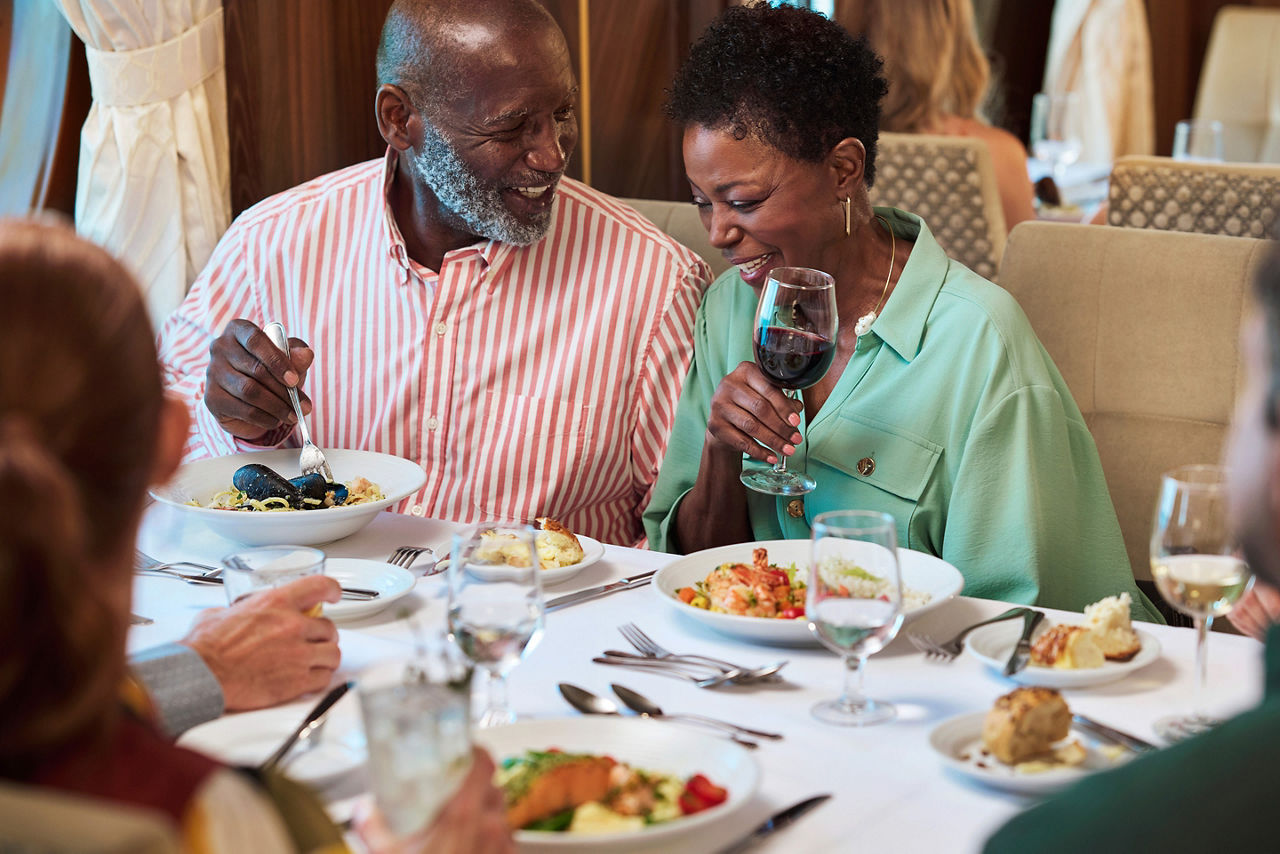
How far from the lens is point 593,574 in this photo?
1.75 meters

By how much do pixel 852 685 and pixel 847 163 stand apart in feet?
3.28

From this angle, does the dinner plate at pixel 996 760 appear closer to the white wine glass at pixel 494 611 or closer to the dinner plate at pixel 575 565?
the white wine glass at pixel 494 611

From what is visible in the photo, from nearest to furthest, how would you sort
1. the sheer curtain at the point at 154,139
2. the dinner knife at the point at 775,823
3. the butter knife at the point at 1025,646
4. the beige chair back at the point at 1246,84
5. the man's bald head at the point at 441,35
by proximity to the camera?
the dinner knife at the point at 775,823 < the butter knife at the point at 1025,646 < the man's bald head at the point at 441,35 < the sheer curtain at the point at 154,139 < the beige chair back at the point at 1246,84

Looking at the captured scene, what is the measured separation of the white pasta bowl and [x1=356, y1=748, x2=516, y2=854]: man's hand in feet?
3.11

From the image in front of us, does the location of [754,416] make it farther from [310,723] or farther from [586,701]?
[310,723]

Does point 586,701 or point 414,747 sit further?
point 586,701

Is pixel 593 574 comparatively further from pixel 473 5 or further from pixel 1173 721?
pixel 473 5

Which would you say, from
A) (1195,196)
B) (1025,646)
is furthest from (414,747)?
(1195,196)

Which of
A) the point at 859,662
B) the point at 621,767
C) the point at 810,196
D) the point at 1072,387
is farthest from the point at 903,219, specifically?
the point at 621,767

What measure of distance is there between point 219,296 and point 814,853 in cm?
189

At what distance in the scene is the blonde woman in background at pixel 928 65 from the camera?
4238mm

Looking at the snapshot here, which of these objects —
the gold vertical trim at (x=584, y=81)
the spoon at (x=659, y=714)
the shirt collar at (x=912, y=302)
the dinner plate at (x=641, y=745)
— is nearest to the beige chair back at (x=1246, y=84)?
the gold vertical trim at (x=584, y=81)

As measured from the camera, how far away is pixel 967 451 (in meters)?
1.87

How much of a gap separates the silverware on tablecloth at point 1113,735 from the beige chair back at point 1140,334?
110 centimetres
